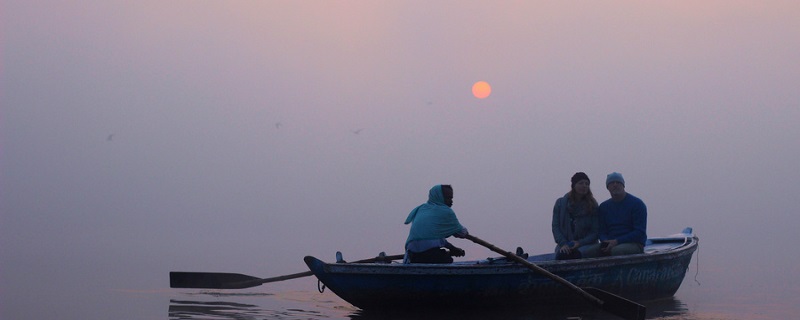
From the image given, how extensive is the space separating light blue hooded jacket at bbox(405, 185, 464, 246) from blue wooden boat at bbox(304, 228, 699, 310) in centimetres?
48

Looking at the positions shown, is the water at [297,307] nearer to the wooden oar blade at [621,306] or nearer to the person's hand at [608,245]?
the wooden oar blade at [621,306]

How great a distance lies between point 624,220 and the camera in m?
14.3

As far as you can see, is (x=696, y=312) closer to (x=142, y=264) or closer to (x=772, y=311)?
(x=772, y=311)

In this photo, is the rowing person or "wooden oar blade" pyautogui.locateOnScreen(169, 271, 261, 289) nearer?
the rowing person

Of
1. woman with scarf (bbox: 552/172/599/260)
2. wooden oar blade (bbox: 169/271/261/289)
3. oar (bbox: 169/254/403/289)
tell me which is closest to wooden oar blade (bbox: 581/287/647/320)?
woman with scarf (bbox: 552/172/599/260)

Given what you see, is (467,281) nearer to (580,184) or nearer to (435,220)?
(435,220)

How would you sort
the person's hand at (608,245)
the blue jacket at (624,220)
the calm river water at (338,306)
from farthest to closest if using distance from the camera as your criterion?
the person's hand at (608,245)
the blue jacket at (624,220)
the calm river water at (338,306)

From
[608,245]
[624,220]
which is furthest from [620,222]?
[608,245]

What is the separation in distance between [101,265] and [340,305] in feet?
32.2

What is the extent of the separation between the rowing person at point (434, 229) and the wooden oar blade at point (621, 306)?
1.97m

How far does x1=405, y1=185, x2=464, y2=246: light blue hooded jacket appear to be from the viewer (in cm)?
1273

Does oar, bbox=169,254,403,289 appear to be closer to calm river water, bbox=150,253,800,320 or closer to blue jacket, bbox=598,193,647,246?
calm river water, bbox=150,253,800,320

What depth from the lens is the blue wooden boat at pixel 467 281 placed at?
12438 millimetres

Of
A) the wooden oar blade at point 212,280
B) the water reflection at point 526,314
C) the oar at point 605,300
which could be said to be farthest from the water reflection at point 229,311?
the oar at point 605,300
